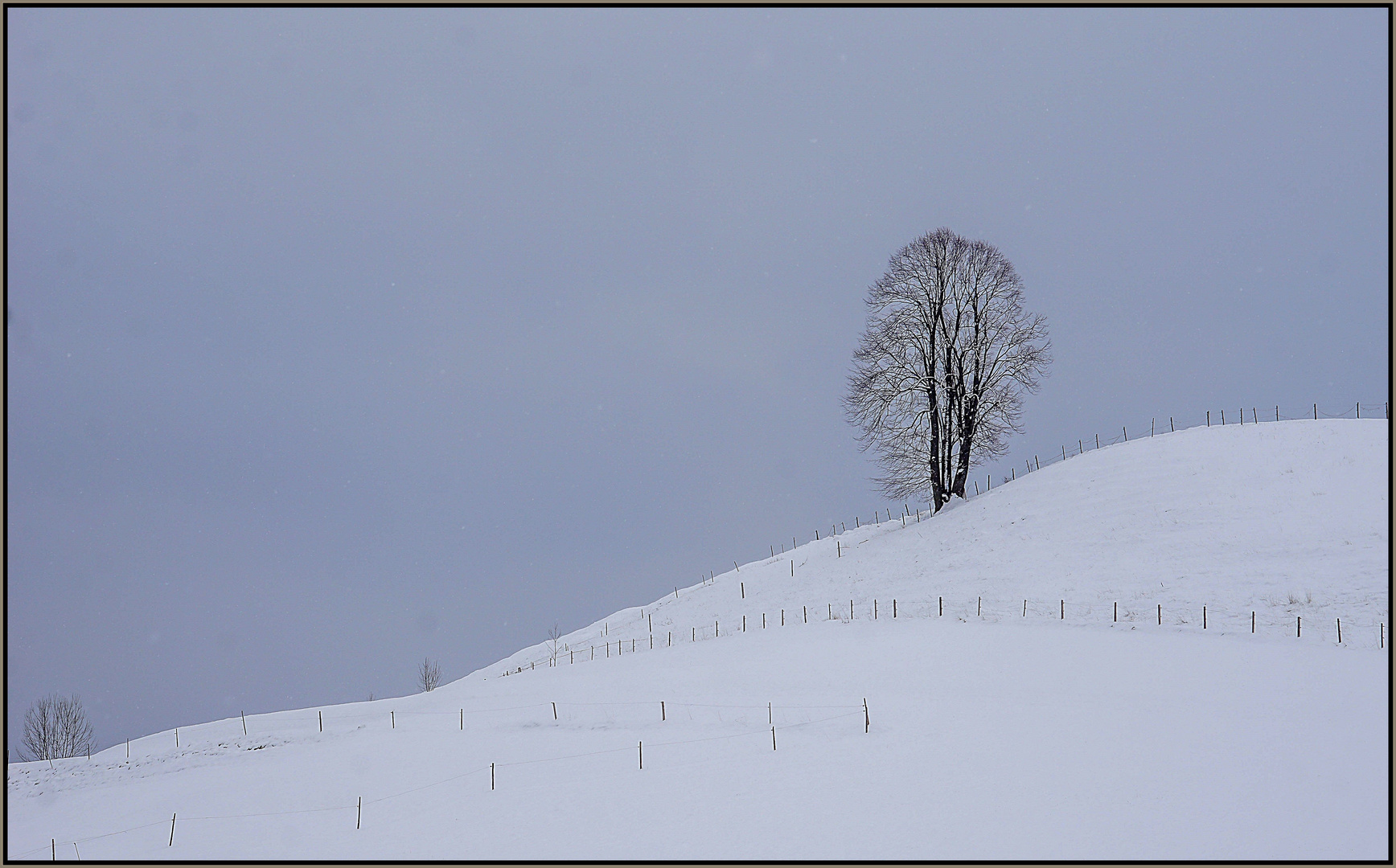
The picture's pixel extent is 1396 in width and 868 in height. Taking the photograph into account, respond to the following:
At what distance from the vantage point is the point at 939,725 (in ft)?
67.5

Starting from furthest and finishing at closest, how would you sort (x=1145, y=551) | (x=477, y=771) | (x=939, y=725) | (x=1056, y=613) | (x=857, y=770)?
(x=1145, y=551) < (x=1056, y=613) < (x=477, y=771) < (x=939, y=725) < (x=857, y=770)

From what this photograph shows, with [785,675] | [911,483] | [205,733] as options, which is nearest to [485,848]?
[785,675]

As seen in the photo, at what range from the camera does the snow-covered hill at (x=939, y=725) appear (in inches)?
605

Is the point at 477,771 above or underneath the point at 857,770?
underneath


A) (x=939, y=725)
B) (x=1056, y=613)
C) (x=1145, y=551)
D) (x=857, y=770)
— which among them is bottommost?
(x=857, y=770)

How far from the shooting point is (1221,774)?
53.2ft

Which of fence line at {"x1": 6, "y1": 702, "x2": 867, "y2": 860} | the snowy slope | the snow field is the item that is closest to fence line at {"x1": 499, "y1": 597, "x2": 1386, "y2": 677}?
the snowy slope

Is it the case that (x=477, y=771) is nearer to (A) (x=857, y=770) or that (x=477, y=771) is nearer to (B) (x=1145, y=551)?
(A) (x=857, y=770)

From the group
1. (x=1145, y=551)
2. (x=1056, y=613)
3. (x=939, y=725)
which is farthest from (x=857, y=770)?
(x=1145, y=551)

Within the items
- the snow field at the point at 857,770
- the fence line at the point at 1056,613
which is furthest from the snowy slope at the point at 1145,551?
the snow field at the point at 857,770

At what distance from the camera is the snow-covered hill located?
15.4 metres

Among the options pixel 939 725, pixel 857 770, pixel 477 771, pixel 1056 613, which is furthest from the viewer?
pixel 1056 613

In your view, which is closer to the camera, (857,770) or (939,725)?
(857,770)

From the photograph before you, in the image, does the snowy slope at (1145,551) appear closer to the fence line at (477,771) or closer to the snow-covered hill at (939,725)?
the snow-covered hill at (939,725)
